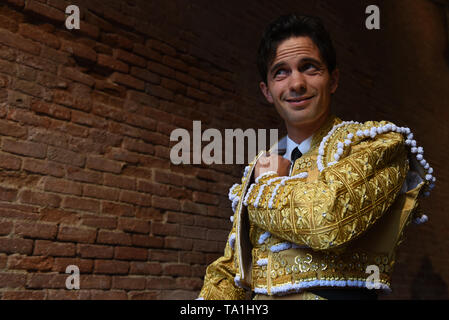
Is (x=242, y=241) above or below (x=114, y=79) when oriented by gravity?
below

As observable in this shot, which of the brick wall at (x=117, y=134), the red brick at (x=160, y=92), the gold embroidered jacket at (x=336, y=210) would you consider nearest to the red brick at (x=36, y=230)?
the brick wall at (x=117, y=134)

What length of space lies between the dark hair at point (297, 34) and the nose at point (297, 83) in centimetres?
12

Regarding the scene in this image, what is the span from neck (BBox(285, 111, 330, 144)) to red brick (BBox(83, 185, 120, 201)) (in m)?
1.49

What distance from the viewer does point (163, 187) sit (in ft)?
9.80

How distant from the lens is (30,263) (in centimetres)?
234

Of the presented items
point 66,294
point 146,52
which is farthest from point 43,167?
point 146,52

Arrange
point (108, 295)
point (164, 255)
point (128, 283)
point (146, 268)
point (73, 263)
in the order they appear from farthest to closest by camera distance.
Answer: point (164, 255), point (146, 268), point (128, 283), point (108, 295), point (73, 263)

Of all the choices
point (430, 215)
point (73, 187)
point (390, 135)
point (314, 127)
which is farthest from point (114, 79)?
point (430, 215)

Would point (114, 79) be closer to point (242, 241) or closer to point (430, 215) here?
point (242, 241)

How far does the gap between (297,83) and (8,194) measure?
5.70 feet

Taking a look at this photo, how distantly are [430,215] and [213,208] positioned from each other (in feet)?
10.2

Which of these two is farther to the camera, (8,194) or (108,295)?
(108,295)

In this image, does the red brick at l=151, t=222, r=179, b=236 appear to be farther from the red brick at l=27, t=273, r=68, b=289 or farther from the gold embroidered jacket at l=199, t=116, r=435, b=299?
the gold embroidered jacket at l=199, t=116, r=435, b=299

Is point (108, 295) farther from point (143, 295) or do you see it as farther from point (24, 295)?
point (24, 295)
